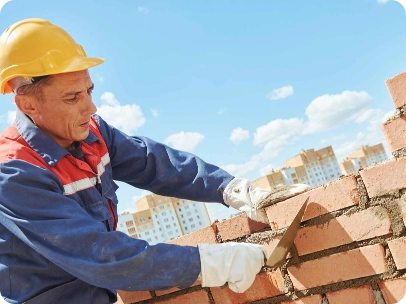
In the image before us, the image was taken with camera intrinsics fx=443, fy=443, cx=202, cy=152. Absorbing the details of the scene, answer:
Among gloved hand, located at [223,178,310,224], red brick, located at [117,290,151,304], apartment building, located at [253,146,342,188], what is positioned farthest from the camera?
apartment building, located at [253,146,342,188]

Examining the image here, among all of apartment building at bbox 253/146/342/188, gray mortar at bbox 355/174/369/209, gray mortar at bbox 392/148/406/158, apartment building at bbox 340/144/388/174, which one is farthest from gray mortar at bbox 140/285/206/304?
apartment building at bbox 340/144/388/174

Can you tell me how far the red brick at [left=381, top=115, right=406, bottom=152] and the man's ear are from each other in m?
1.68

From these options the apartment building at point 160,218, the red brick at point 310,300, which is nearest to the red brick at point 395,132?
the red brick at point 310,300

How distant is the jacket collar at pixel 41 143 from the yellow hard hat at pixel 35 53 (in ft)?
0.81

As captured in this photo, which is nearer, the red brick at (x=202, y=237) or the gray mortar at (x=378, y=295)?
the gray mortar at (x=378, y=295)

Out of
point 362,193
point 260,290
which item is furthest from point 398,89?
point 260,290

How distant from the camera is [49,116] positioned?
7.18ft

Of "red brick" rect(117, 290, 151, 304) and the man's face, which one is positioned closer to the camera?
the man's face

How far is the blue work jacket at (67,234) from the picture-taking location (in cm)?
184

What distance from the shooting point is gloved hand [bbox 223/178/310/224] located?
2293 mm

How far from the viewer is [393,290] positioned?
204 centimetres

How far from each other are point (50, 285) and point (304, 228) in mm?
1260

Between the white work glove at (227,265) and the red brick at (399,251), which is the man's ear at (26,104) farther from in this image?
the red brick at (399,251)

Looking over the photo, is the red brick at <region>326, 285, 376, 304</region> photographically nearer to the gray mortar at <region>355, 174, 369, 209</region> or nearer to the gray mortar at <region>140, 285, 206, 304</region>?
the gray mortar at <region>355, 174, 369, 209</region>
